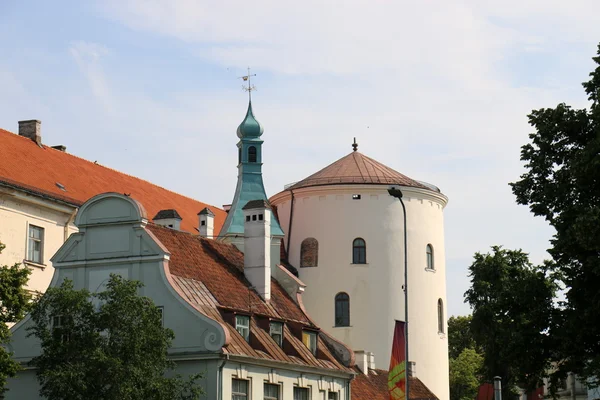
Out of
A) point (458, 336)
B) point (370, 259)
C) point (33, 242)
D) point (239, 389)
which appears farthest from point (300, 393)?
point (458, 336)

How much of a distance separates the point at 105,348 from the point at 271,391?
9019mm

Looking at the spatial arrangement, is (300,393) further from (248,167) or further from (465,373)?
(465,373)

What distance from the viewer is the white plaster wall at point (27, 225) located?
2179 inches

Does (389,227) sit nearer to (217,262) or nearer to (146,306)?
(217,262)

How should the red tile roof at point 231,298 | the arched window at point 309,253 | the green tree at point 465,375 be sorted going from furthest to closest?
1. the green tree at point 465,375
2. the arched window at point 309,253
3. the red tile roof at point 231,298

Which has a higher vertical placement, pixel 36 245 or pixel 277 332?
pixel 36 245

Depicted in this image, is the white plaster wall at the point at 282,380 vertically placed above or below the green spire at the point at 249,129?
below

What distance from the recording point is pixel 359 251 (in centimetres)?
6806

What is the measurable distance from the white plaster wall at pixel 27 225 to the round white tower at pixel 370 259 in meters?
15.0

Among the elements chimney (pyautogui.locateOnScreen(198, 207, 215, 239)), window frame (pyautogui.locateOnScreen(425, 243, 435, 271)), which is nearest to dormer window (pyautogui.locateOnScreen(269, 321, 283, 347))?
chimney (pyautogui.locateOnScreen(198, 207, 215, 239))

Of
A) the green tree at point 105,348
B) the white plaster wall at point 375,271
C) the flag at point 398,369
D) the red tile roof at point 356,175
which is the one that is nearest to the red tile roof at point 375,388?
the white plaster wall at point 375,271

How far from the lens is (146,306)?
38.8 metres

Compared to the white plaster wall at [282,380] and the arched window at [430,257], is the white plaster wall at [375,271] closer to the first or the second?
the arched window at [430,257]

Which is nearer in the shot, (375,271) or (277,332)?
(277,332)
